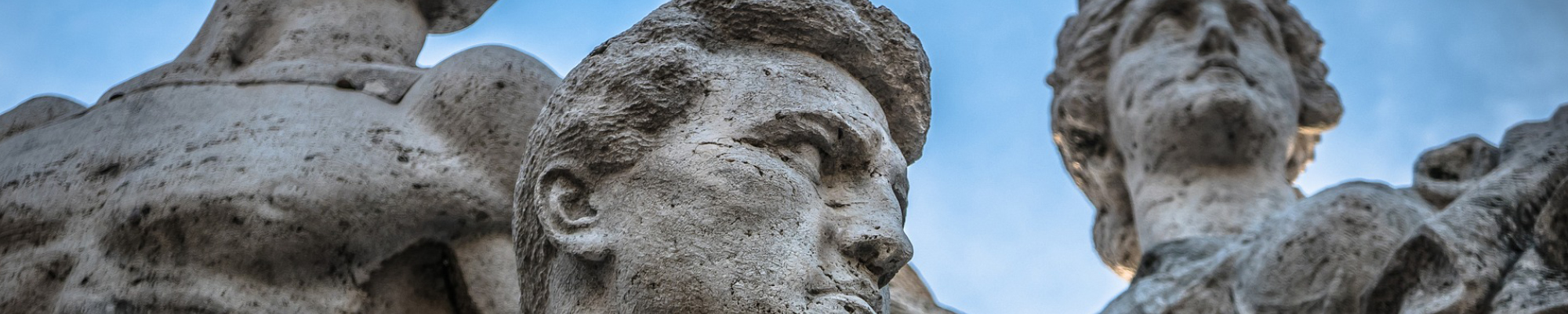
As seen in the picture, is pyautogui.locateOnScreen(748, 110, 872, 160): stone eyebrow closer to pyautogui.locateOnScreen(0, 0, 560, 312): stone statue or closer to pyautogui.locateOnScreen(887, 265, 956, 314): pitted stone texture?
pyautogui.locateOnScreen(0, 0, 560, 312): stone statue

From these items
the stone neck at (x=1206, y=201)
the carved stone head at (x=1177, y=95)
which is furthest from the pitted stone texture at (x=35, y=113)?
the carved stone head at (x=1177, y=95)

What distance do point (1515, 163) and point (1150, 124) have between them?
1688 mm

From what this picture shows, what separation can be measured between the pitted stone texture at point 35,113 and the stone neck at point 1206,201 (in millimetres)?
3277

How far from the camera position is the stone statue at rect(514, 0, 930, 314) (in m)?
2.64

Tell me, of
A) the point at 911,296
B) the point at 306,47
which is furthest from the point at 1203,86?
the point at 306,47

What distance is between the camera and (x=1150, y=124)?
6.32 meters

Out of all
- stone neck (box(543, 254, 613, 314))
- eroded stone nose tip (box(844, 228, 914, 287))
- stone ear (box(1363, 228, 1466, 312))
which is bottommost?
stone neck (box(543, 254, 613, 314))

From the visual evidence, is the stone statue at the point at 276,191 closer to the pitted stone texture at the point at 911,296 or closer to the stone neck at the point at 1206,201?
the pitted stone texture at the point at 911,296

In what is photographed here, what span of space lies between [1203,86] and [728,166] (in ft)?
12.0

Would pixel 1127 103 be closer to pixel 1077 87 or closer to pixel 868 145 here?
pixel 1077 87

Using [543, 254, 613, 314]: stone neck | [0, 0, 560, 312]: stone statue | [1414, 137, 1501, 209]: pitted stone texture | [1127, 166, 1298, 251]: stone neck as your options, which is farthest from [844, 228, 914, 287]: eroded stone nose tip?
[1127, 166, 1298, 251]: stone neck

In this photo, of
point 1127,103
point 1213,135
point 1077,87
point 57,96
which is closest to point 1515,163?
point 1213,135

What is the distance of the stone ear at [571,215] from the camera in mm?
2744

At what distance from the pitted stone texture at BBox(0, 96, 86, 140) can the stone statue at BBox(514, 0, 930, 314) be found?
3.43ft
